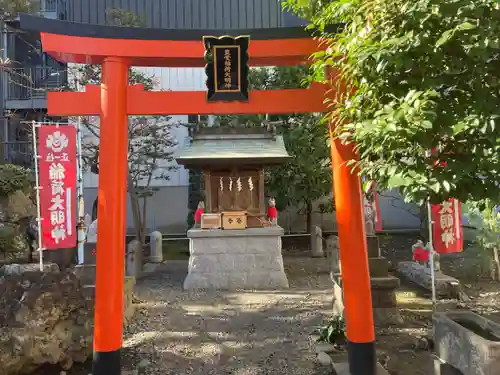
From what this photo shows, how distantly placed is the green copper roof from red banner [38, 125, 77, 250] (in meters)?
3.46

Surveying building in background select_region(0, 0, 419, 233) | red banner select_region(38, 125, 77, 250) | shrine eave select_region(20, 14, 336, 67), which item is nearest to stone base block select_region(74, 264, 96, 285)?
red banner select_region(38, 125, 77, 250)

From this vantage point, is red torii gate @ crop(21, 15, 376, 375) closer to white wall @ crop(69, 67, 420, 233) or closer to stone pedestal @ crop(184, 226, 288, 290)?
stone pedestal @ crop(184, 226, 288, 290)

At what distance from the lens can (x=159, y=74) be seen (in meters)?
18.0

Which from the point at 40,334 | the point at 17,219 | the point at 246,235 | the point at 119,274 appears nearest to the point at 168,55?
the point at 119,274

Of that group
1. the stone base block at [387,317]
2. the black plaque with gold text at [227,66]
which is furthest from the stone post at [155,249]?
the black plaque with gold text at [227,66]

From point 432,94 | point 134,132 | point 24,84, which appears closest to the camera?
point 432,94

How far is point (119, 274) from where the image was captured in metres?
4.75

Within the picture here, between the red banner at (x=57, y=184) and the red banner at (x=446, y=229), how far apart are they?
6.44 m

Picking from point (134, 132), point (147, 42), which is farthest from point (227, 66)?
point (134, 132)

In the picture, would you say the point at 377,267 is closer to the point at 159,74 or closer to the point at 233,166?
the point at 233,166

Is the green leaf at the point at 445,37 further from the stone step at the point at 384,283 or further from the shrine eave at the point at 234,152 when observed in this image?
the shrine eave at the point at 234,152

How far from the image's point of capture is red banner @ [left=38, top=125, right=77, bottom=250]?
727 cm

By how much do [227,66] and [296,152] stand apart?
10284mm

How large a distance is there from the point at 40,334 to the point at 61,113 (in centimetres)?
264
